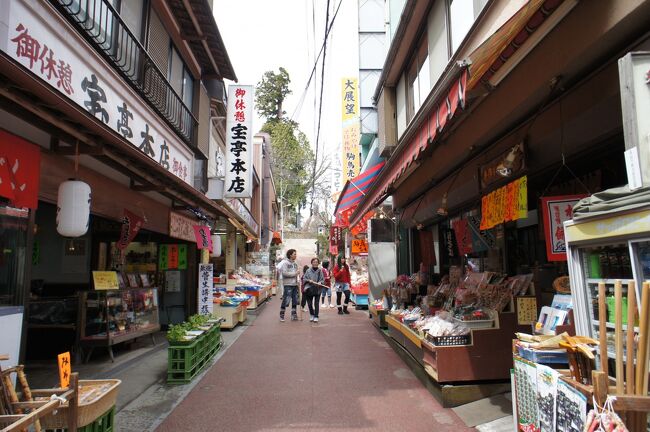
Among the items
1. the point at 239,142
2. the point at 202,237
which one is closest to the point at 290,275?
the point at 202,237

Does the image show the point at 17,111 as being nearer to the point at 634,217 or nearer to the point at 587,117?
the point at 634,217

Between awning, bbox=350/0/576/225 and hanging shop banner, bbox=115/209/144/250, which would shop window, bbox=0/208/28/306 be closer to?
hanging shop banner, bbox=115/209/144/250

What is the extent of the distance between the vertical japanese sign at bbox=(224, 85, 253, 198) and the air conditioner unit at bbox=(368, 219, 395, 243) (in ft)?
13.4

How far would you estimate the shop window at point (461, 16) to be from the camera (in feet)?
19.6

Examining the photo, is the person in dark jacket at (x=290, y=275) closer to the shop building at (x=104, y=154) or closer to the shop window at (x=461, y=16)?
the shop building at (x=104, y=154)

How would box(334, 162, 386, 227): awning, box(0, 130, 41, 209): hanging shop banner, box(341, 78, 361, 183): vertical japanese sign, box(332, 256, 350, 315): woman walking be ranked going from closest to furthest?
box(0, 130, 41, 209): hanging shop banner → box(334, 162, 386, 227): awning → box(332, 256, 350, 315): woman walking → box(341, 78, 361, 183): vertical japanese sign

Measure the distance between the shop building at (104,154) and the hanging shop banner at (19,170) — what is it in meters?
0.02

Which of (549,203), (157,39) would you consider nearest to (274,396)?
(549,203)

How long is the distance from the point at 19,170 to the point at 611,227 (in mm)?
5051

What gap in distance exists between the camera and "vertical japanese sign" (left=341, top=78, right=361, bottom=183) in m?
21.2

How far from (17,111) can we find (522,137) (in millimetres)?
5587

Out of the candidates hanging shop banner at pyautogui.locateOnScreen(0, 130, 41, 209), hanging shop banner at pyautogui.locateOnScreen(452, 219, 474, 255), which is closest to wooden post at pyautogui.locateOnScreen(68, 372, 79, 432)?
hanging shop banner at pyautogui.locateOnScreen(0, 130, 41, 209)

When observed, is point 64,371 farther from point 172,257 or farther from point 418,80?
point 418,80

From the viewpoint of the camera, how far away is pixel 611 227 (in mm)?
2623
